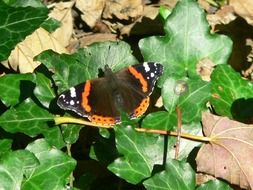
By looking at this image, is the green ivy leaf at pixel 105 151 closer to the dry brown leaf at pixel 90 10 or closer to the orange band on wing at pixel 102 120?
the orange band on wing at pixel 102 120

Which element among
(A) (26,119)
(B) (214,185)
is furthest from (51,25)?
(B) (214,185)

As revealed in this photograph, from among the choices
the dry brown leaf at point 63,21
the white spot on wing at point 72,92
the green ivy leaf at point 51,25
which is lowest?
the dry brown leaf at point 63,21

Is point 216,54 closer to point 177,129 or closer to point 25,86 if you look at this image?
point 177,129

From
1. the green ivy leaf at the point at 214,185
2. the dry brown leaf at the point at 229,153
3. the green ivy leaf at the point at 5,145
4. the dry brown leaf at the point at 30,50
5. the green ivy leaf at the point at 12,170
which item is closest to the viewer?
the green ivy leaf at the point at 12,170

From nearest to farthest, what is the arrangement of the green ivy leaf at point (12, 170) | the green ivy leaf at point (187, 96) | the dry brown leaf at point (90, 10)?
1. the green ivy leaf at point (12, 170)
2. the green ivy leaf at point (187, 96)
3. the dry brown leaf at point (90, 10)

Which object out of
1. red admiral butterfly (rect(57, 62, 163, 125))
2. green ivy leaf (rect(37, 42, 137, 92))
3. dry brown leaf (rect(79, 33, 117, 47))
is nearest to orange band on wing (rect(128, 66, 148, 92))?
red admiral butterfly (rect(57, 62, 163, 125))

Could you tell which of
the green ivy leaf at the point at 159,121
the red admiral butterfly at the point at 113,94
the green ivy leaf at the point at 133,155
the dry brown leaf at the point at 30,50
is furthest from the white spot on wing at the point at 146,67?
the dry brown leaf at the point at 30,50

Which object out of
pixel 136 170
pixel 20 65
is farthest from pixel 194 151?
pixel 20 65
